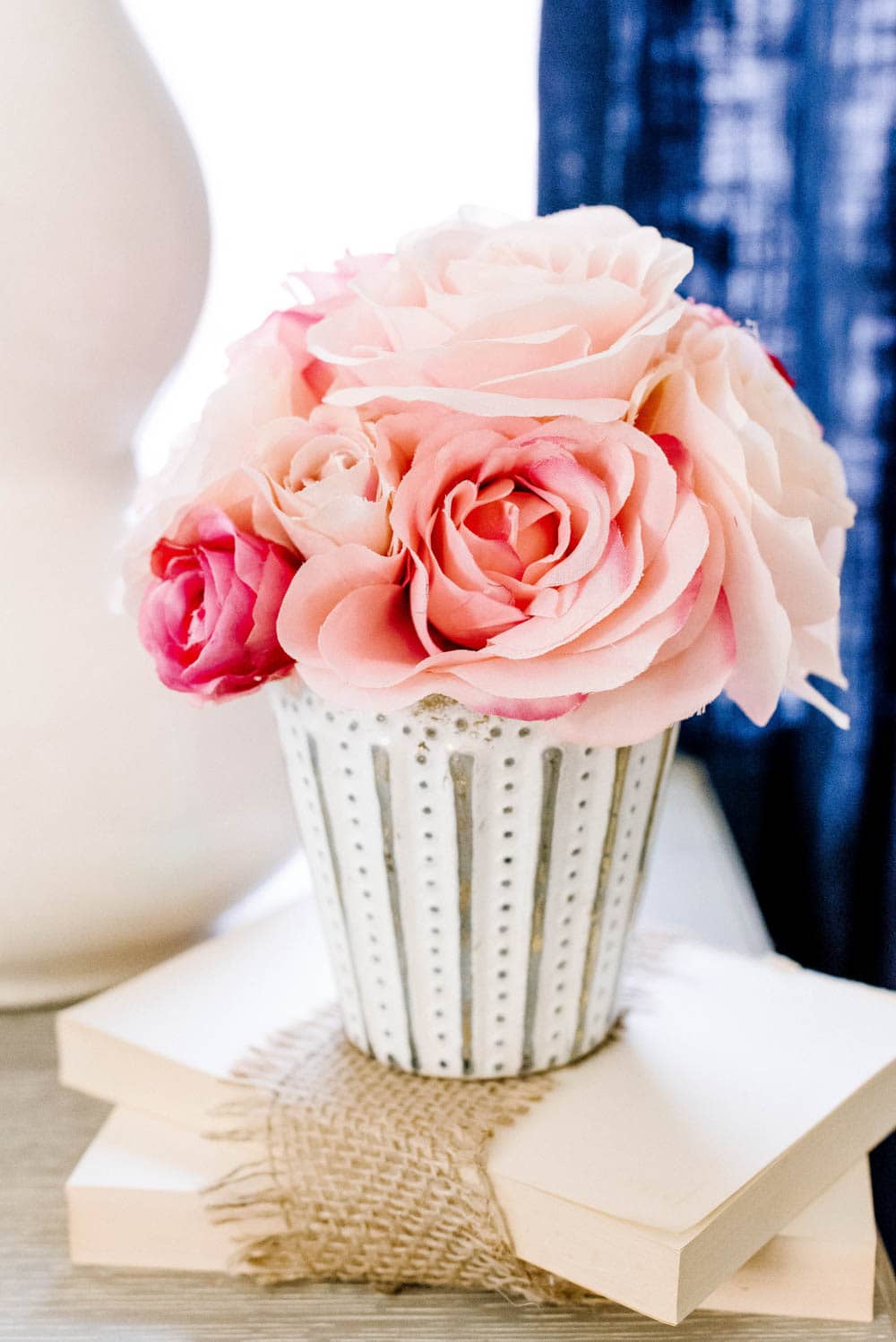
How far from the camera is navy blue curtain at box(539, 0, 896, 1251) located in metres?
0.82

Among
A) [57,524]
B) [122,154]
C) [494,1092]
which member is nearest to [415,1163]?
[494,1092]

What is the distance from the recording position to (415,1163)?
0.42 metres

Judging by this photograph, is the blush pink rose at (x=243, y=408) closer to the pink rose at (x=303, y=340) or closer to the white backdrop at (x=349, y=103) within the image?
the pink rose at (x=303, y=340)

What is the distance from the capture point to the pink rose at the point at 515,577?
35cm

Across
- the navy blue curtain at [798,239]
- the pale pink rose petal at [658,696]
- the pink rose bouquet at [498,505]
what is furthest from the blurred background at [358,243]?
the pale pink rose petal at [658,696]

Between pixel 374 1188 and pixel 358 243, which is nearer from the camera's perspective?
pixel 374 1188

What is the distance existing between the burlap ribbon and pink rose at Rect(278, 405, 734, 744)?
163 mm

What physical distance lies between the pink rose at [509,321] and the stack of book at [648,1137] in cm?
24

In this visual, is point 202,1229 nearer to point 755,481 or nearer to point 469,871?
point 469,871

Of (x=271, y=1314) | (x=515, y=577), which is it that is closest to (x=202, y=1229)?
(x=271, y=1314)

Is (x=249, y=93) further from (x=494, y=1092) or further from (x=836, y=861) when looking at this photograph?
(x=494, y=1092)

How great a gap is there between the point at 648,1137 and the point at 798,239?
0.79m

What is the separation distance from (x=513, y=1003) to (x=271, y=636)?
0.56 ft

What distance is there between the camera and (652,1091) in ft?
1.47
